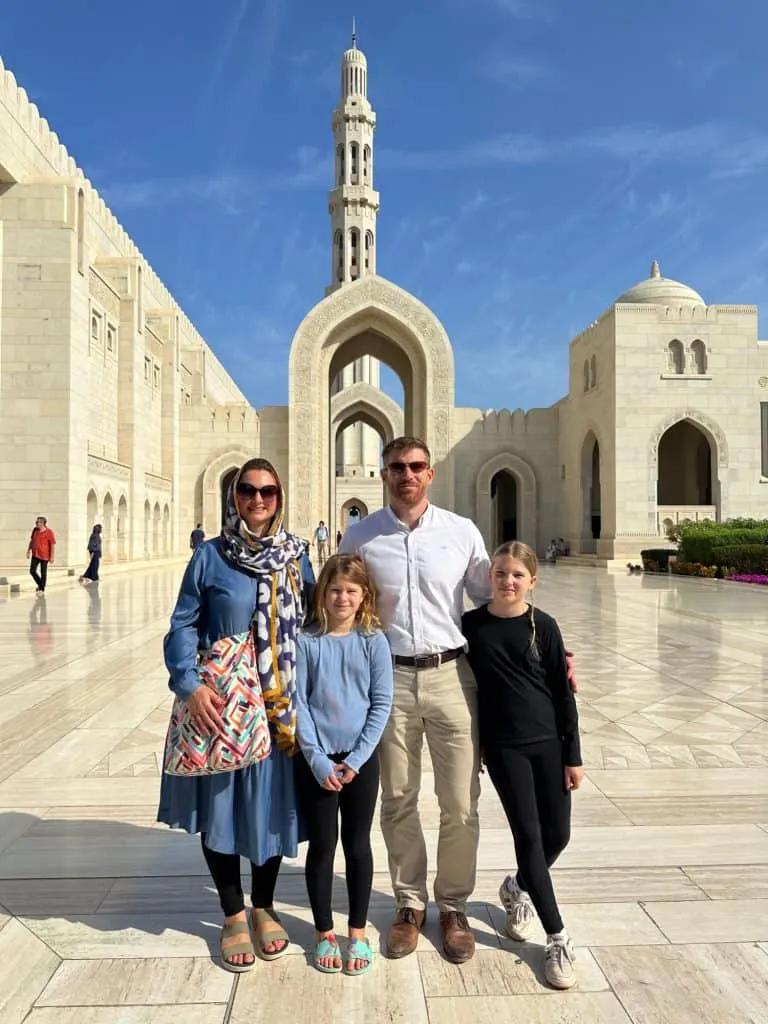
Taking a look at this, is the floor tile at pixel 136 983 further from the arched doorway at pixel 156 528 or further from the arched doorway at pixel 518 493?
the arched doorway at pixel 518 493

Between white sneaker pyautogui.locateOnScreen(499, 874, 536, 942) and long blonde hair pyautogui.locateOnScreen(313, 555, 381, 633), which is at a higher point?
long blonde hair pyautogui.locateOnScreen(313, 555, 381, 633)

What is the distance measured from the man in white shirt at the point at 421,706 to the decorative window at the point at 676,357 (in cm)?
2182

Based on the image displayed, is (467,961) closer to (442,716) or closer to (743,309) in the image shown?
(442,716)

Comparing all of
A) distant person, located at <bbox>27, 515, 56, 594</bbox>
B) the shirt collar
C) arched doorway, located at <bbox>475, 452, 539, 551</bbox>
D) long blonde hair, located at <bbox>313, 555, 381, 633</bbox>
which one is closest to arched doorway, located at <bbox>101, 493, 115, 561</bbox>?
distant person, located at <bbox>27, 515, 56, 594</bbox>

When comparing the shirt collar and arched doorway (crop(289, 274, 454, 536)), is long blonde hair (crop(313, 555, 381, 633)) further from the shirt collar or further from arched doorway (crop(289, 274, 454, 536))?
arched doorway (crop(289, 274, 454, 536))

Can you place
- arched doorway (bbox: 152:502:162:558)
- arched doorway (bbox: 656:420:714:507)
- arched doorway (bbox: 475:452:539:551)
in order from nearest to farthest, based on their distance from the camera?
arched doorway (bbox: 152:502:162:558) → arched doorway (bbox: 475:452:539:551) → arched doorway (bbox: 656:420:714:507)

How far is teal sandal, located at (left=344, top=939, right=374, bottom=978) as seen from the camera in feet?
7.50

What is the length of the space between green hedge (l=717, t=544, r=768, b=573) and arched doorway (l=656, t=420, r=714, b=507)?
38.0ft

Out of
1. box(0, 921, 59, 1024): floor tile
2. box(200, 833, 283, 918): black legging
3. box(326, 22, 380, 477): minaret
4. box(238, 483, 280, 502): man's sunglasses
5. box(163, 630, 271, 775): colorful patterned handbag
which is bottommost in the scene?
box(0, 921, 59, 1024): floor tile

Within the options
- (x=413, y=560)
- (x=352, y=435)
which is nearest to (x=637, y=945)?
(x=413, y=560)

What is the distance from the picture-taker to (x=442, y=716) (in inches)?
99.2

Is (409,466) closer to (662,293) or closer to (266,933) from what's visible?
(266,933)

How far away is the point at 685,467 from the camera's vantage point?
94.7 ft

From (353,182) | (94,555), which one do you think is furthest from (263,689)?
(353,182)
